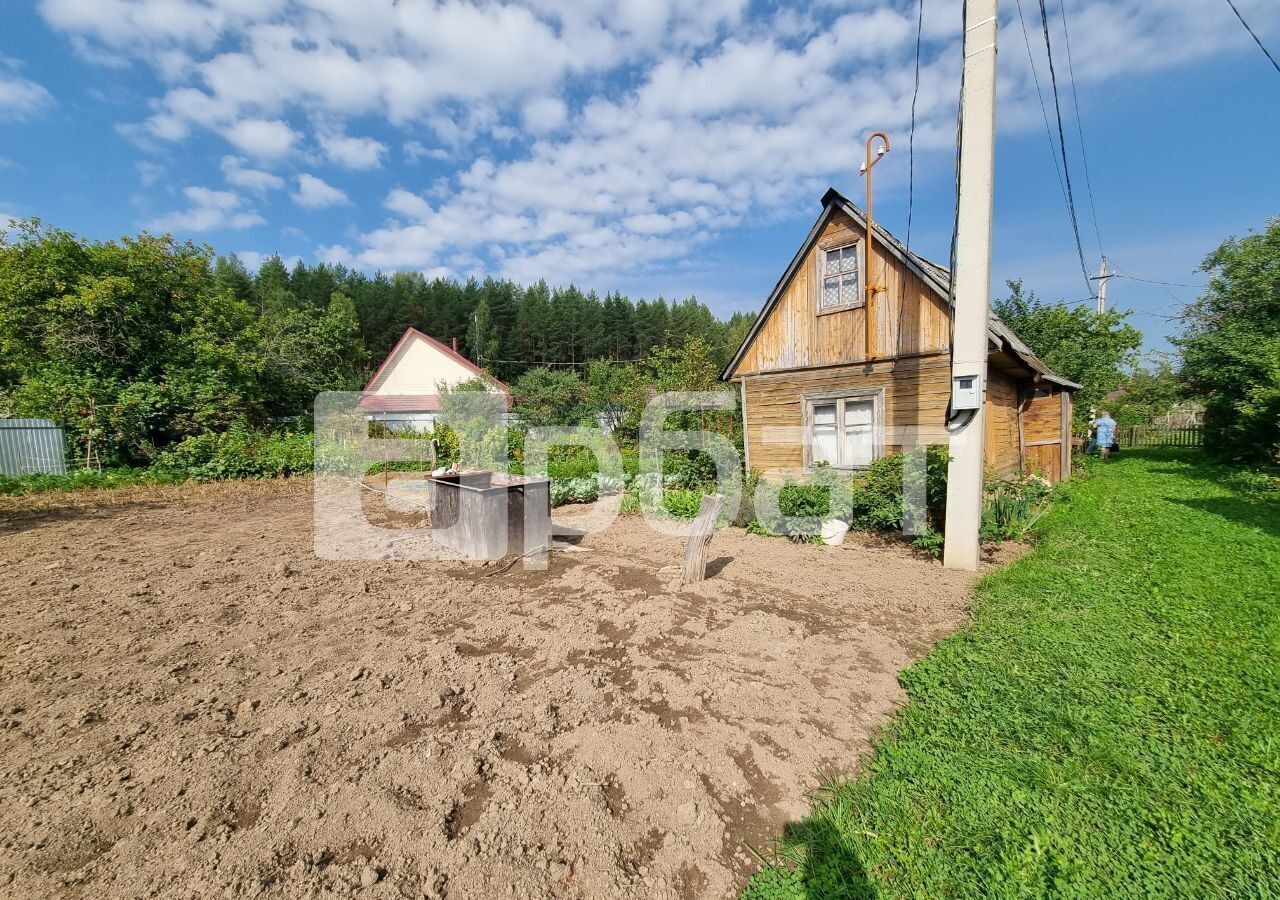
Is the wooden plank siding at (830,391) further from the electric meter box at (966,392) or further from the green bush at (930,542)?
the electric meter box at (966,392)

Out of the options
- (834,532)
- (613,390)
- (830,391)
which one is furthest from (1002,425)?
(613,390)

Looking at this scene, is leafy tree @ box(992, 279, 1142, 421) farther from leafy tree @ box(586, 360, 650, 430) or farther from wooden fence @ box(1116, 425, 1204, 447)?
leafy tree @ box(586, 360, 650, 430)

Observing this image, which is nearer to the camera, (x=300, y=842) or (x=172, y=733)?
(x=300, y=842)

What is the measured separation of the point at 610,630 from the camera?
4.35 m

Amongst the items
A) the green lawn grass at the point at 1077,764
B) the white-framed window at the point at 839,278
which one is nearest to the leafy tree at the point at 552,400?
the white-framed window at the point at 839,278

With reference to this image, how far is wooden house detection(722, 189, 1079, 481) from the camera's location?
8.10m

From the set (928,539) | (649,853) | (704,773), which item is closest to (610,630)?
(704,773)

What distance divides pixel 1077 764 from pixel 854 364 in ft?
24.1

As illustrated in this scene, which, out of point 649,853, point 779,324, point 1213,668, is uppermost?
point 779,324

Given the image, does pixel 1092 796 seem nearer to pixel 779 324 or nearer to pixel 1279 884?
pixel 1279 884

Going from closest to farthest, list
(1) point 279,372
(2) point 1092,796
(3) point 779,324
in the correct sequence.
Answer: (2) point 1092,796 < (3) point 779,324 < (1) point 279,372

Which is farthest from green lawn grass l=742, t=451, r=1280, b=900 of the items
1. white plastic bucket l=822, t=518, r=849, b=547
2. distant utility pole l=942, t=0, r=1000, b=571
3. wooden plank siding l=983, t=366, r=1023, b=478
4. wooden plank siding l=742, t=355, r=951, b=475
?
wooden plank siding l=983, t=366, r=1023, b=478

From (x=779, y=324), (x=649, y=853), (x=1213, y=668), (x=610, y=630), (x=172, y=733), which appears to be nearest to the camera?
(x=649, y=853)

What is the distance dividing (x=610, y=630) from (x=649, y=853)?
2.30 metres
